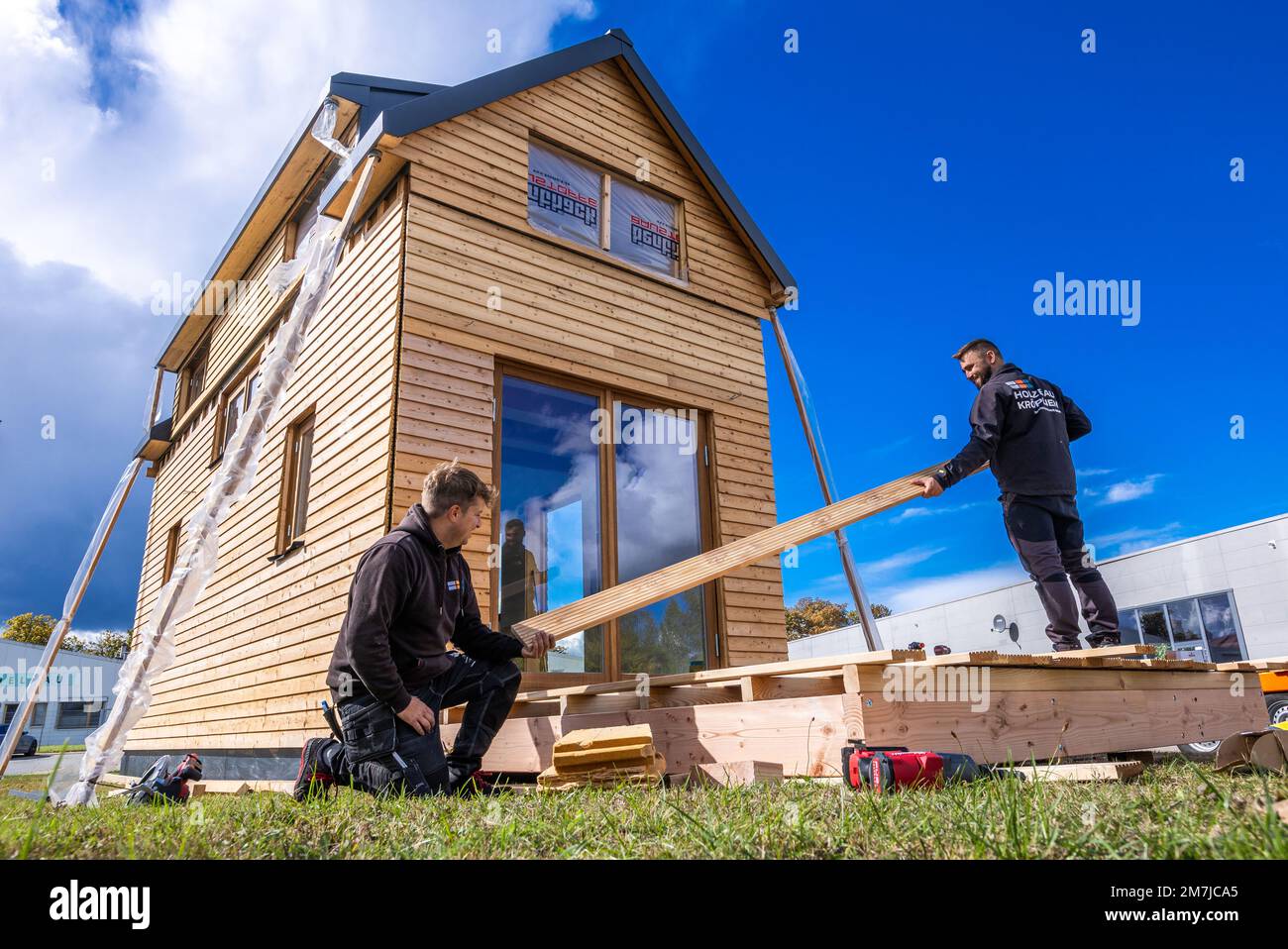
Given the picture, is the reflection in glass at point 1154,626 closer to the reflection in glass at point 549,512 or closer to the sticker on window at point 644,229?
the sticker on window at point 644,229

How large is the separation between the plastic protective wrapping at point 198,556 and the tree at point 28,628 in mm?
48165

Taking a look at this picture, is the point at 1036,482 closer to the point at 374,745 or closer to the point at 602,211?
the point at 374,745

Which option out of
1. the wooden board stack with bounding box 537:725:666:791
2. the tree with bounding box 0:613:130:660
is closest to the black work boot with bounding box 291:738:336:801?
the wooden board stack with bounding box 537:725:666:791

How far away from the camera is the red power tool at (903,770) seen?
102 inches

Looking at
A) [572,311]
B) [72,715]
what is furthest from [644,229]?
[72,715]

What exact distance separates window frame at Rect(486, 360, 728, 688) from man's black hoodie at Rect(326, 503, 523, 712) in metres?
1.78

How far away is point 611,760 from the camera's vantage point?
3.46 metres

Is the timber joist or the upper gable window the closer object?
the timber joist

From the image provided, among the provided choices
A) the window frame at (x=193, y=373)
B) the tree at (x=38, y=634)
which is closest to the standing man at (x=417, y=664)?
the window frame at (x=193, y=373)

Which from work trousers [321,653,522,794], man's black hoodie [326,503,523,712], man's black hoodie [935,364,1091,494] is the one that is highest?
man's black hoodie [935,364,1091,494]

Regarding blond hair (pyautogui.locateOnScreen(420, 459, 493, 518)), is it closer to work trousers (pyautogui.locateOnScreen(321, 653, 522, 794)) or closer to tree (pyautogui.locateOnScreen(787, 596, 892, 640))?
work trousers (pyautogui.locateOnScreen(321, 653, 522, 794))

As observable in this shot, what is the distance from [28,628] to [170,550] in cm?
4312

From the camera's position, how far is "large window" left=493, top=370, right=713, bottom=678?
251 inches

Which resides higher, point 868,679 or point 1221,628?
point 868,679
